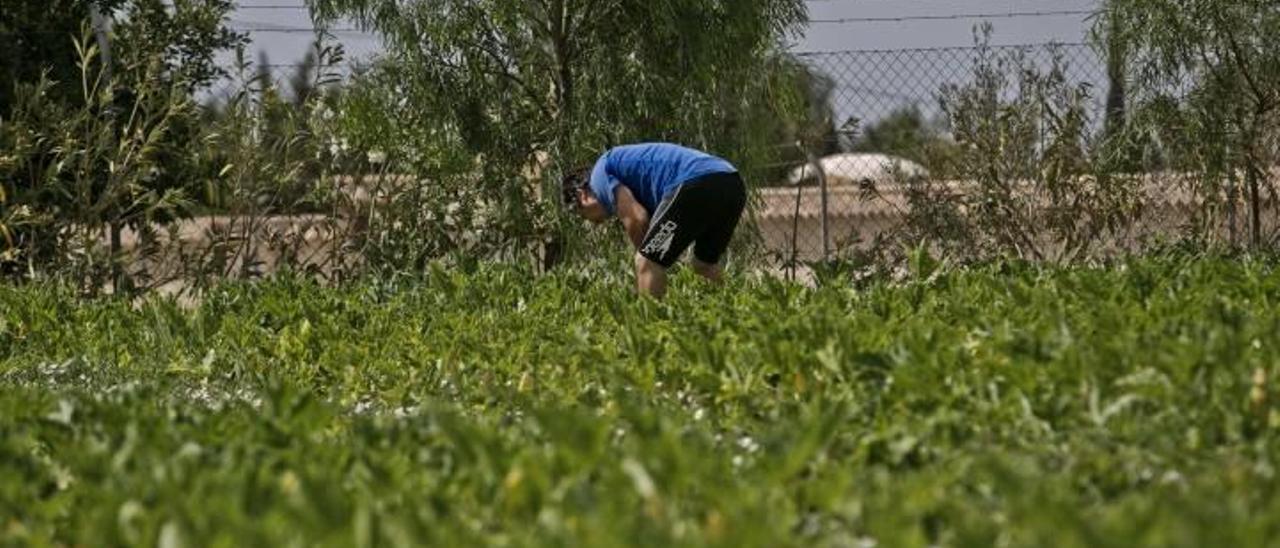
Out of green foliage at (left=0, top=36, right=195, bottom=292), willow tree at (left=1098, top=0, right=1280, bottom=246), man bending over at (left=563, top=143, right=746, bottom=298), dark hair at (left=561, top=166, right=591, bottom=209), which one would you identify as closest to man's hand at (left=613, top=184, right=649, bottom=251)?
man bending over at (left=563, top=143, right=746, bottom=298)

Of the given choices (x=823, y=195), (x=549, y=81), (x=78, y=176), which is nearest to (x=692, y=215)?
(x=823, y=195)

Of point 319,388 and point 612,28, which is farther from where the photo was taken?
point 612,28

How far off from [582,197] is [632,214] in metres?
0.34

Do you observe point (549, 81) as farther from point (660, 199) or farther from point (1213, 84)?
point (1213, 84)

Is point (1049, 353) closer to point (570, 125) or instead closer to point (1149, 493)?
point (1149, 493)

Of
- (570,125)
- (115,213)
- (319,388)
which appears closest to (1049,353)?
(319,388)

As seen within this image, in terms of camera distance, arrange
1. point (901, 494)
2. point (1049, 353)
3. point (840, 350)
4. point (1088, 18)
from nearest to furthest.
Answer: point (901, 494)
point (1049, 353)
point (840, 350)
point (1088, 18)

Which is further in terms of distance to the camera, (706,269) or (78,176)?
(78,176)

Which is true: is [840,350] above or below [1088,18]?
below

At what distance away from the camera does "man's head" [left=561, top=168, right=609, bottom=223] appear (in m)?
10.2

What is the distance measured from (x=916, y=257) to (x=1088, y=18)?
3.81 meters

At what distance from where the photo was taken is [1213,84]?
39.3 ft

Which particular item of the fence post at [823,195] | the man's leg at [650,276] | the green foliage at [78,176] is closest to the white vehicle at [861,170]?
the fence post at [823,195]

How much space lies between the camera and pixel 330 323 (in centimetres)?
923
